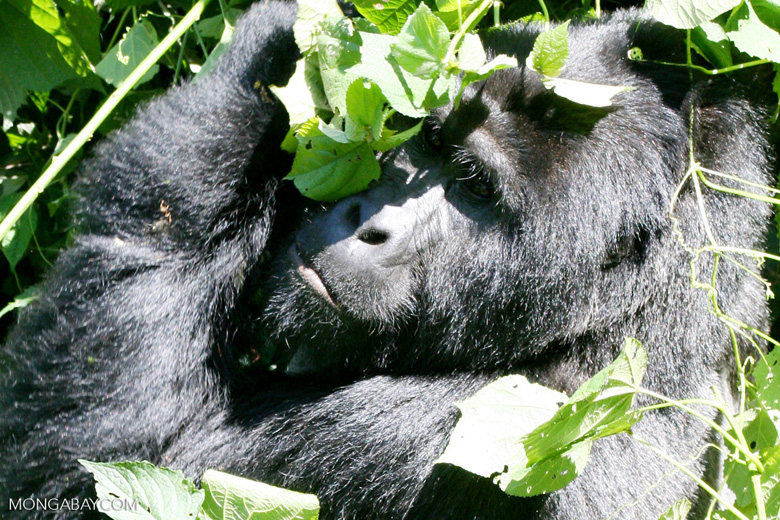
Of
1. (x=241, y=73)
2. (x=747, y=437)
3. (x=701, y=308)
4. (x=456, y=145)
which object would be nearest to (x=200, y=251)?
(x=241, y=73)

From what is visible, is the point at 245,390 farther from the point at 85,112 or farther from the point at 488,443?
the point at 85,112

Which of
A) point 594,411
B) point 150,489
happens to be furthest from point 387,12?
point 150,489

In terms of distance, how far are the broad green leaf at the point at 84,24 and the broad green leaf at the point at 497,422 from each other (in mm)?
2348

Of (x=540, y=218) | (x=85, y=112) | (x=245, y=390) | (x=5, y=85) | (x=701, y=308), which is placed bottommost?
(x=701, y=308)

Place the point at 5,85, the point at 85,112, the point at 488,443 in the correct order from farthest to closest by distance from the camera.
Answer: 1. the point at 85,112
2. the point at 5,85
3. the point at 488,443

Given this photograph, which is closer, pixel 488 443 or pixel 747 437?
pixel 488 443

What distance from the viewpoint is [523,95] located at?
264 cm

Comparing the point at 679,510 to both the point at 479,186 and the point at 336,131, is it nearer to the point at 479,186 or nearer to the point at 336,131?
the point at 479,186

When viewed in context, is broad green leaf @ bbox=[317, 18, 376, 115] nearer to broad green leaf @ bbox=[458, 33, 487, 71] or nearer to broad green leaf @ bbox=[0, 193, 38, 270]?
broad green leaf @ bbox=[458, 33, 487, 71]

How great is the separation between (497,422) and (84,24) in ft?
8.16

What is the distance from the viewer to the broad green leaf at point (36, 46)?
328 centimetres

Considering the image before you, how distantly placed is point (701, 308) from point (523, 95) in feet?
3.06

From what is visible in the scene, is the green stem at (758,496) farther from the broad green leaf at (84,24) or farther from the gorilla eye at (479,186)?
the broad green leaf at (84,24)

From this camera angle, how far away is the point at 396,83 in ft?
8.04
